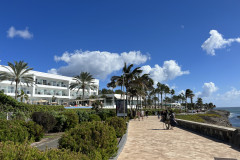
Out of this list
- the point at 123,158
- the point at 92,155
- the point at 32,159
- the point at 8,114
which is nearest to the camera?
the point at 32,159

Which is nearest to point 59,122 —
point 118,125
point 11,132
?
point 118,125

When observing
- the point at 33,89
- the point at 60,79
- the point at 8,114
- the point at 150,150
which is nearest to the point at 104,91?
the point at 60,79

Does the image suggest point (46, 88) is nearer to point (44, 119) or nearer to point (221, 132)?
point (44, 119)

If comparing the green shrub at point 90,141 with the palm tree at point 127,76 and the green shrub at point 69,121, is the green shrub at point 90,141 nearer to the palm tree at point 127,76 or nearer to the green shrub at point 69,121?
the green shrub at point 69,121

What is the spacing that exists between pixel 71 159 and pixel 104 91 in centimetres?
10310

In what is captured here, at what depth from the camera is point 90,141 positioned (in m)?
4.81

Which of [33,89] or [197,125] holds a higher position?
[33,89]

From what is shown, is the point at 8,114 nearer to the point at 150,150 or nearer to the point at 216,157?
the point at 150,150

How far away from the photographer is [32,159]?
2.75 meters

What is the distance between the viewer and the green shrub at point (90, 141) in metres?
4.59

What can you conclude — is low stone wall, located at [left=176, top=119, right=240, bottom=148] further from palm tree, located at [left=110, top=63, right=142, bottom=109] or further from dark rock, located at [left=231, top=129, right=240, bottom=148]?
palm tree, located at [left=110, top=63, right=142, bottom=109]

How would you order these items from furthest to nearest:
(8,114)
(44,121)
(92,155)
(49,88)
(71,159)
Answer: (49,88) → (8,114) → (44,121) → (92,155) → (71,159)

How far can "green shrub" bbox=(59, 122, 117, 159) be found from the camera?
4594mm

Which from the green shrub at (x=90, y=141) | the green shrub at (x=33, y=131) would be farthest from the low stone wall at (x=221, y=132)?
the green shrub at (x=33, y=131)
